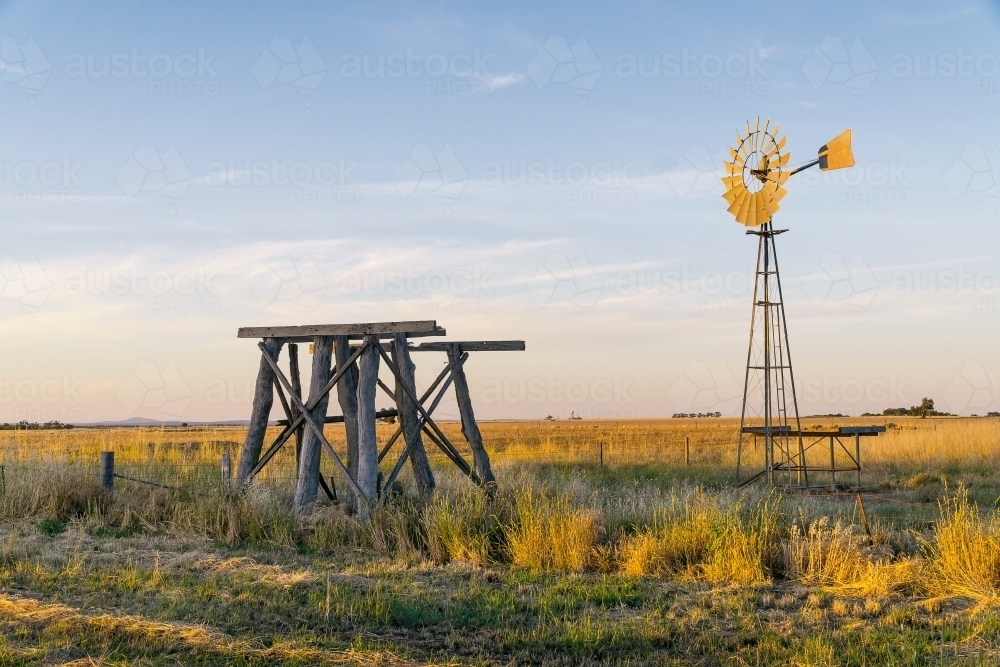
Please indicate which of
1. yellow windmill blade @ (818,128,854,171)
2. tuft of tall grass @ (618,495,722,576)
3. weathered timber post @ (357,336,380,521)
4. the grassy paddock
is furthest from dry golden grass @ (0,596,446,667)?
yellow windmill blade @ (818,128,854,171)

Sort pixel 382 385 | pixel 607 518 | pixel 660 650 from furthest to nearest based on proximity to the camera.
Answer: pixel 382 385 < pixel 607 518 < pixel 660 650

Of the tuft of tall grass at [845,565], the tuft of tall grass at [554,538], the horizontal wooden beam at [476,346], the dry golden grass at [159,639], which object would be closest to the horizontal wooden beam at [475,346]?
the horizontal wooden beam at [476,346]

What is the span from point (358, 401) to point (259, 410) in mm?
1908

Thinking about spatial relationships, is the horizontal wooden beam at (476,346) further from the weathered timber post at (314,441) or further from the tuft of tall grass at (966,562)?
the tuft of tall grass at (966,562)

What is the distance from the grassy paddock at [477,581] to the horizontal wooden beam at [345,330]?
88.5 inches

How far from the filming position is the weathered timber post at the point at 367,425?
40.4ft

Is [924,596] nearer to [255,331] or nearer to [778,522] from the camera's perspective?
[778,522]

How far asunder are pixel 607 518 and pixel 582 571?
1.53 meters

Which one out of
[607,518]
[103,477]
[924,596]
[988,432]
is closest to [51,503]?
[103,477]

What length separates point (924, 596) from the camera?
837 cm

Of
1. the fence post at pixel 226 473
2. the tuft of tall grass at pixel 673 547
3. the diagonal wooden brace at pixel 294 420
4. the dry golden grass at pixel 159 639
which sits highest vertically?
the diagonal wooden brace at pixel 294 420

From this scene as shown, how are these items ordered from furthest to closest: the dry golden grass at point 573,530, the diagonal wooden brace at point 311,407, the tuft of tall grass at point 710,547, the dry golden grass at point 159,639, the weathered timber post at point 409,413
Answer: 1. the weathered timber post at point 409,413
2. the diagonal wooden brace at point 311,407
3. the tuft of tall grass at point 710,547
4. the dry golden grass at point 573,530
5. the dry golden grass at point 159,639

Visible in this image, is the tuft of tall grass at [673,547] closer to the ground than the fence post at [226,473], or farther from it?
closer to the ground

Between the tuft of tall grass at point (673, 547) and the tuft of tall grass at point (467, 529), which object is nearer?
the tuft of tall grass at point (673, 547)
